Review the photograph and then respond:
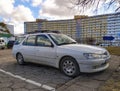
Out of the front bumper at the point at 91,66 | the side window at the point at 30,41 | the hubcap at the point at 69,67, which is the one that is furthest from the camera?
the side window at the point at 30,41

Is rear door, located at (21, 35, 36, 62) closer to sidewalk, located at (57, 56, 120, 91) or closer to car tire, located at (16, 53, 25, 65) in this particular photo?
car tire, located at (16, 53, 25, 65)

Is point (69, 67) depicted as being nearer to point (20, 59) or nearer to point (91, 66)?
point (91, 66)

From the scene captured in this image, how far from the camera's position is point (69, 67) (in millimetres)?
5898

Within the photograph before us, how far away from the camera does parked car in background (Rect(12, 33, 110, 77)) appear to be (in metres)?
5.60

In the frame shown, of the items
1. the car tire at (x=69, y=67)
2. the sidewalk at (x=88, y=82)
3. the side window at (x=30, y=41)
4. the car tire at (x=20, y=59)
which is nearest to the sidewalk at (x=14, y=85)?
the sidewalk at (x=88, y=82)

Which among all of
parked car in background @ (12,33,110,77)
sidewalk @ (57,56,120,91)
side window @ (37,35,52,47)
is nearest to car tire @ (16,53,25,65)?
parked car in background @ (12,33,110,77)

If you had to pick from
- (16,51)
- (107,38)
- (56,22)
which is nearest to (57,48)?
(16,51)

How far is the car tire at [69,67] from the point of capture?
574cm

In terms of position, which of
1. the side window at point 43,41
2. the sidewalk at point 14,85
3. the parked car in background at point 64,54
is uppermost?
the side window at point 43,41

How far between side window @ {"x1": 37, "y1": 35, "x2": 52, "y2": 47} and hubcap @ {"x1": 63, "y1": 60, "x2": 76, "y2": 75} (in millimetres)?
1044

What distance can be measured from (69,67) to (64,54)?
48 cm

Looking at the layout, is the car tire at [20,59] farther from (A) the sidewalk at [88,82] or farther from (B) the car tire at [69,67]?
(A) the sidewalk at [88,82]

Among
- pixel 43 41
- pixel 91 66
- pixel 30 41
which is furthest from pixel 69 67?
pixel 30 41

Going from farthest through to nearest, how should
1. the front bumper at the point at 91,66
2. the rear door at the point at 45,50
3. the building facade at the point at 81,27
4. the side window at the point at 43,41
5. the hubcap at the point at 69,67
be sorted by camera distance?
the building facade at the point at 81,27 < the side window at the point at 43,41 < the rear door at the point at 45,50 < the hubcap at the point at 69,67 < the front bumper at the point at 91,66
